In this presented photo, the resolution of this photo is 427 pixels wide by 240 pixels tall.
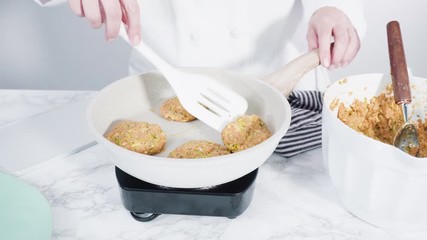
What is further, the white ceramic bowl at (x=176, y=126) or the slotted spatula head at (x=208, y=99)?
the slotted spatula head at (x=208, y=99)

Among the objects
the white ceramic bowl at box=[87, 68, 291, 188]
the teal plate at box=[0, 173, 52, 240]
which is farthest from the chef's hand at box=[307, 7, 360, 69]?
the teal plate at box=[0, 173, 52, 240]

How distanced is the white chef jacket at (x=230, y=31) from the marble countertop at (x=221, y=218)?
1.12 feet

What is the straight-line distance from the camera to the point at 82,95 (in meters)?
1.16

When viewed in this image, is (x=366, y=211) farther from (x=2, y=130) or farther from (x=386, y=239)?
(x=2, y=130)

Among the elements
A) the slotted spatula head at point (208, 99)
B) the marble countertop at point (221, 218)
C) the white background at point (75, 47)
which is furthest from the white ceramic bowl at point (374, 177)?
the white background at point (75, 47)

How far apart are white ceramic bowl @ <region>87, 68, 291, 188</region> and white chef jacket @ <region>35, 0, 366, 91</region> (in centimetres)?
29

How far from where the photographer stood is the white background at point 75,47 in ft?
6.23

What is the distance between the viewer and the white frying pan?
673 mm

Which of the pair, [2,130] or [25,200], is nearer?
[25,200]

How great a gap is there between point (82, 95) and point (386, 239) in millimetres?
703

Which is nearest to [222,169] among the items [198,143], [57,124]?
[198,143]

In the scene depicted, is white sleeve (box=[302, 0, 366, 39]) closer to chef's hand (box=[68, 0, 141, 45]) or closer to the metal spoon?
the metal spoon

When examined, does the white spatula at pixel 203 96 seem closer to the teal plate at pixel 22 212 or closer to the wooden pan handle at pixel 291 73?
the wooden pan handle at pixel 291 73

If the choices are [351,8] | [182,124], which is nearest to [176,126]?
[182,124]
